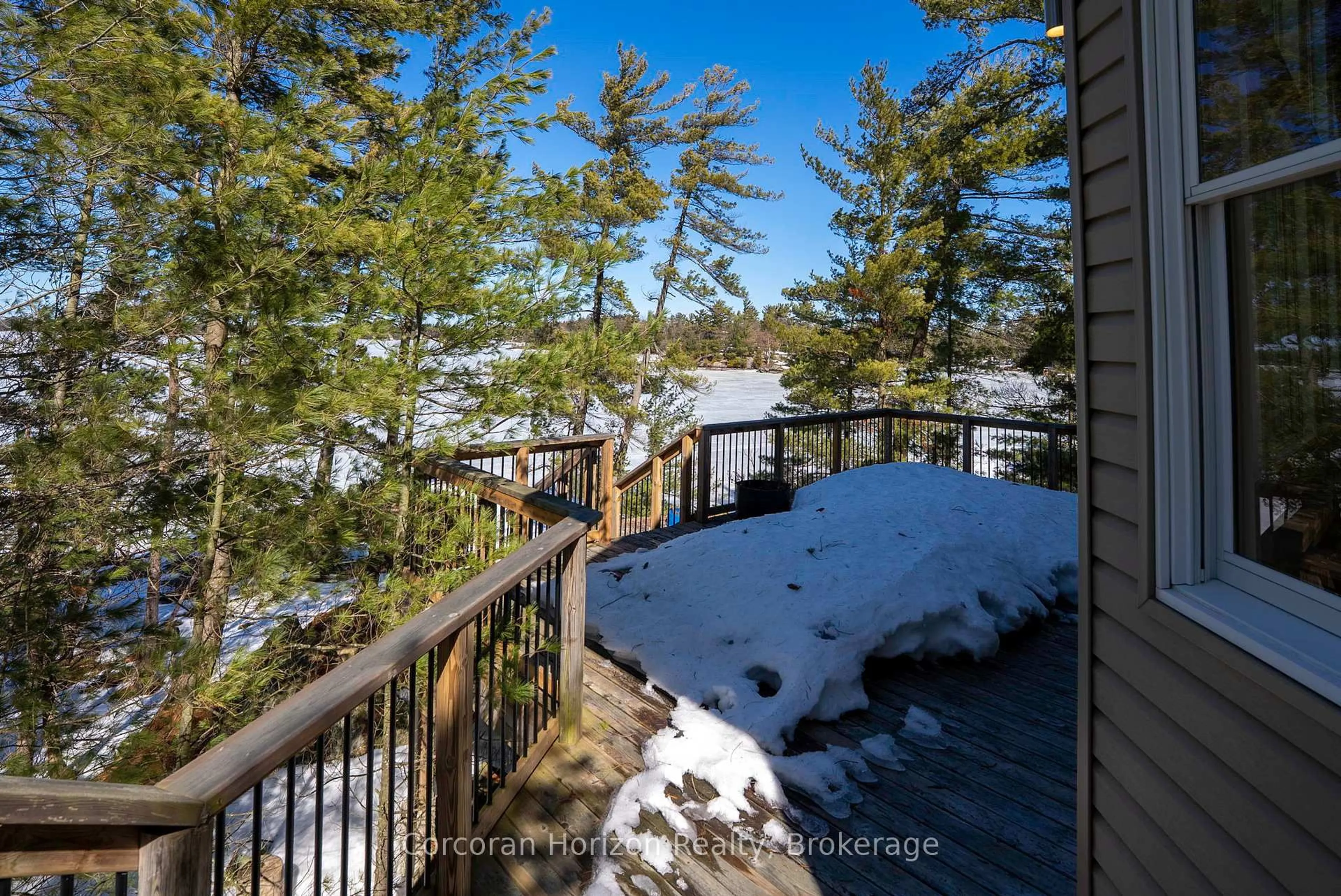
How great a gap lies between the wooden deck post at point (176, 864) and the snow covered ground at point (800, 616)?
4.21 ft

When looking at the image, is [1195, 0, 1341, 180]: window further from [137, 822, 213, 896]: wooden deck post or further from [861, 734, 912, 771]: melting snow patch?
[861, 734, 912, 771]: melting snow patch

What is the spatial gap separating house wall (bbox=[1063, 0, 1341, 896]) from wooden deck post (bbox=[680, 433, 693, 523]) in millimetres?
5027

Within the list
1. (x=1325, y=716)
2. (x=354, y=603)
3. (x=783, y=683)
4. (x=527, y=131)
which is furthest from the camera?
(x=527, y=131)

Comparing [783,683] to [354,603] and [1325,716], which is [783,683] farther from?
[354,603]

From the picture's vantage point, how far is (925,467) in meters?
6.38

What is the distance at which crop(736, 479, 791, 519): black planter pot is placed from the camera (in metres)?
6.45

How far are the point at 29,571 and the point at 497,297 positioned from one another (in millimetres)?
2895

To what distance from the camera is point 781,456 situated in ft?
22.9

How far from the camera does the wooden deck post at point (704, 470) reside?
6629mm

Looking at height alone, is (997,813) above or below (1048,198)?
below

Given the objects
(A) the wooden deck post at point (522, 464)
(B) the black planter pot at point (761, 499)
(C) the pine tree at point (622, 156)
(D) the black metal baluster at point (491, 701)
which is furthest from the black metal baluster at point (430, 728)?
(C) the pine tree at point (622, 156)

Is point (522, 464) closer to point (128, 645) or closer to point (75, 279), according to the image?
point (128, 645)

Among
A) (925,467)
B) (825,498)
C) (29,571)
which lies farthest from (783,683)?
(925,467)

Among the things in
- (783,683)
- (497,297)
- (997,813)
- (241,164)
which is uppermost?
(241,164)
